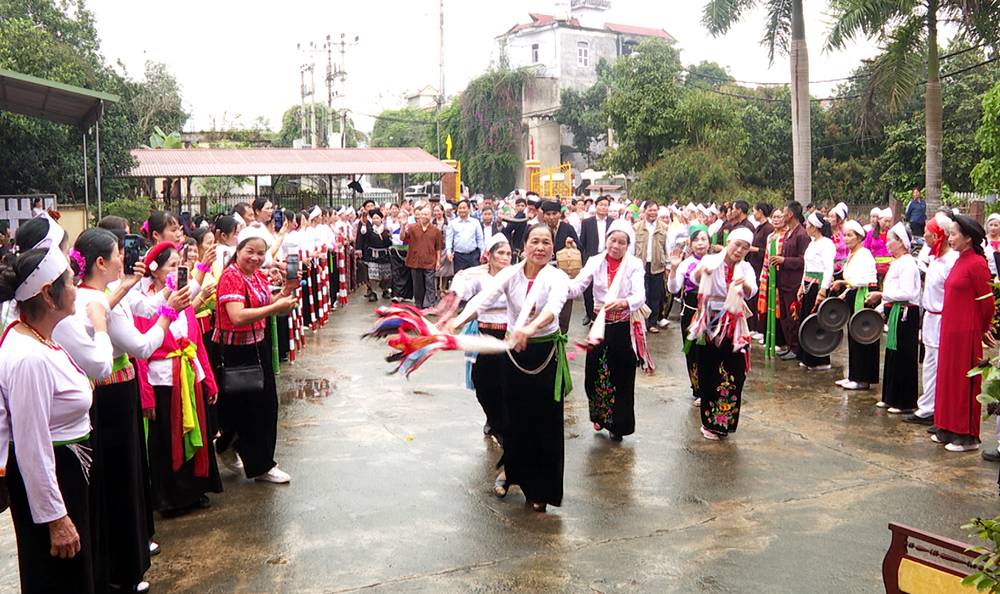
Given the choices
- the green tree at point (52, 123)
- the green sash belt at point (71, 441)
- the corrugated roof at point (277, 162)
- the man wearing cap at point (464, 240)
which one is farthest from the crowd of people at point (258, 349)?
the corrugated roof at point (277, 162)

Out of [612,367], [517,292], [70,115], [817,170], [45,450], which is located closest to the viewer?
[45,450]

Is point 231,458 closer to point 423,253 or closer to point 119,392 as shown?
point 119,392

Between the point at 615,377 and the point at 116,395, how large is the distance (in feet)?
12.5

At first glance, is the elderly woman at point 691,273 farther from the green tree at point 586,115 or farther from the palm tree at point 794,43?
the green tree at point 586,115

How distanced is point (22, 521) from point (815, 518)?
13.7ft

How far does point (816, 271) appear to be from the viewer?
9.49 metres

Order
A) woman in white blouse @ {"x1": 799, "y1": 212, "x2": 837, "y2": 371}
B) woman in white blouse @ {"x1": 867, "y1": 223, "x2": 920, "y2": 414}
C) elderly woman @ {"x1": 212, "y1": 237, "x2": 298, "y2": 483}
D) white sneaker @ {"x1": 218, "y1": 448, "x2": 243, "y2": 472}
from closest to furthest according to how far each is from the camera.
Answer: elderly woman @ {"x1": 212, "y1": 237, "x2": 298, "y2": 483}, white sneaker @ {"x1": 218, "y1": 448, "x2": 243, "y2": 472}, woman in white blouse @ {"x1": 867, "y1": 223, "x2": 920, "y2": 414}, woman in white blouse @ {"x1": 799, "y1": 212, "x2": 837, "y2": 371}

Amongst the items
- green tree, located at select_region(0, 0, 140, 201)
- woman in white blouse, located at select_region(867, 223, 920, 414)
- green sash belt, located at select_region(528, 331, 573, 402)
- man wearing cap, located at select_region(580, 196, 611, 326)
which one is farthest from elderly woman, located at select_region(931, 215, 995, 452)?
green tree, located at select_region(0, 0, 140, 201)

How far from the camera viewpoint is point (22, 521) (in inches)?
131

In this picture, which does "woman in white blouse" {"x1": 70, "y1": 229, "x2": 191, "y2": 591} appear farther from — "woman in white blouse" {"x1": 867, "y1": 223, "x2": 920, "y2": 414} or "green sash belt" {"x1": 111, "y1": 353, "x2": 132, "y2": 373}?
"woman in white blouse" {"x1": 867, "y1": 223, "x2": 920, "y2": 414}

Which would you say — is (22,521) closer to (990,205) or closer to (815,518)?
(815,518)

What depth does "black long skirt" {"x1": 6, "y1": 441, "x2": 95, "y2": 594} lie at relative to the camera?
3.31 meters

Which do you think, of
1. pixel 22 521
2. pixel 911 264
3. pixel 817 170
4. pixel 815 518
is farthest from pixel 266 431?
pixel 817 170

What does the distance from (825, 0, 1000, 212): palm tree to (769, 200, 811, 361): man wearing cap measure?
806cm
